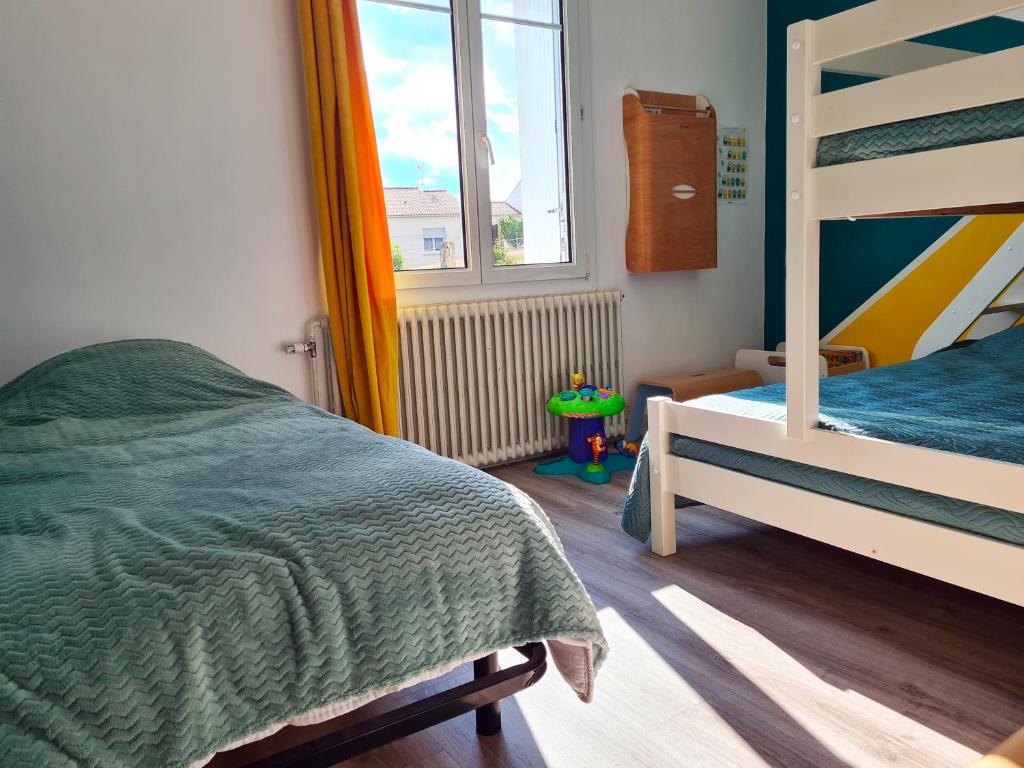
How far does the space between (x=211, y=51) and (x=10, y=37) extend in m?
0.56

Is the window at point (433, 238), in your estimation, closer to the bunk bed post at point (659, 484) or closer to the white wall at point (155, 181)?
the white wall at point (155, 181)

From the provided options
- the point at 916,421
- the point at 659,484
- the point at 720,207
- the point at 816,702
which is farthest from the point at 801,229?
the point at 720,207

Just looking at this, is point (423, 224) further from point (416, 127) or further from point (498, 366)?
point (498, 366)

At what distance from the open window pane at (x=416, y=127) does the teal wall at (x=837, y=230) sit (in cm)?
172

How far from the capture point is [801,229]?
1716 millimetres

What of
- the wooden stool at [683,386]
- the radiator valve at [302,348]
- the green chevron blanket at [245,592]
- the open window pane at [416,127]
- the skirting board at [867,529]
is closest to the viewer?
the green chevron blanket at [245,592]

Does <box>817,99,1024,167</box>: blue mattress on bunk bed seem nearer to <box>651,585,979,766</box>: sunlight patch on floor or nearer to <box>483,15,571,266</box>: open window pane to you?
<box>651,585,979,766</box>: sunlight patch on floor

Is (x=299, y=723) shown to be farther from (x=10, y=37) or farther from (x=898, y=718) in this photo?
(x=10, y=37)

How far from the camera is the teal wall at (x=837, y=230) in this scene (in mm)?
3217

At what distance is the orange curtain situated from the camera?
2.65 meters

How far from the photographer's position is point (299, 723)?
3.43ft

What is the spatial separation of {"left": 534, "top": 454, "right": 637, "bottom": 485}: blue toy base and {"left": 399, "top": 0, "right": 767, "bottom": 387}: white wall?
522mm

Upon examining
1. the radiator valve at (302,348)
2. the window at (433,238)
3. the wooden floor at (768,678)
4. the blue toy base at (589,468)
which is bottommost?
the wooden floor at (768,678)

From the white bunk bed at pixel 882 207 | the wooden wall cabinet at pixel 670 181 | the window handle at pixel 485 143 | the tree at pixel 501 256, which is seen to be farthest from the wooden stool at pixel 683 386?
the white bunk bed at pixel 882 207
